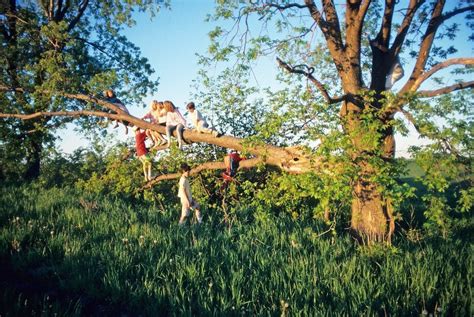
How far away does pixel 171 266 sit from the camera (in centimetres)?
457

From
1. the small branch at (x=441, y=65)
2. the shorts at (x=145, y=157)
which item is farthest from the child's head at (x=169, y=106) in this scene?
the small branch at (x=441, y=65)

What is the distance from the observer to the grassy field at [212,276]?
3.57 m

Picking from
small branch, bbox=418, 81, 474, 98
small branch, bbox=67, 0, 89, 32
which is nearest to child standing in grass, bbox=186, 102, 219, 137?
small branch, bbox=418, 81, 474, 98

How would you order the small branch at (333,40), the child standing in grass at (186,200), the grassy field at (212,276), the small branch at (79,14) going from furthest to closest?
the small branch at (79,14)
the child standing in grass at (186,200)
the small branch at (333,40)
the grassy field at (212,276)

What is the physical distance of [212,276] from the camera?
443cm

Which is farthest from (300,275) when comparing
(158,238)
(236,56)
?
(236,56)

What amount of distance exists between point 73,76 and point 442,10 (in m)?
10.8

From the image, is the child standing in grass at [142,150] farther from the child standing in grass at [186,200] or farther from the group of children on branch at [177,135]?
the child standing in grass at [186,200]

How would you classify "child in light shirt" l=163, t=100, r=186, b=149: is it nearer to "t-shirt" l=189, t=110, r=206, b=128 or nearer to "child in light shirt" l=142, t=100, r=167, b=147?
"t-shirt" l=189, t=110, r=206, b=128

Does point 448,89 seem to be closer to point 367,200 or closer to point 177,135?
point 367,200

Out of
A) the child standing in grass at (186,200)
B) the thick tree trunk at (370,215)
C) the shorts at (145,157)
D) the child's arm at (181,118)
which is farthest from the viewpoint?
the shorts at (145,157)

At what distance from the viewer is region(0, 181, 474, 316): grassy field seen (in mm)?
3566

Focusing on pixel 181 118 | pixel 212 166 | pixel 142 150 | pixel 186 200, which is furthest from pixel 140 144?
pixel 186 200

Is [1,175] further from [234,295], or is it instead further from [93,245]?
[234,295]
